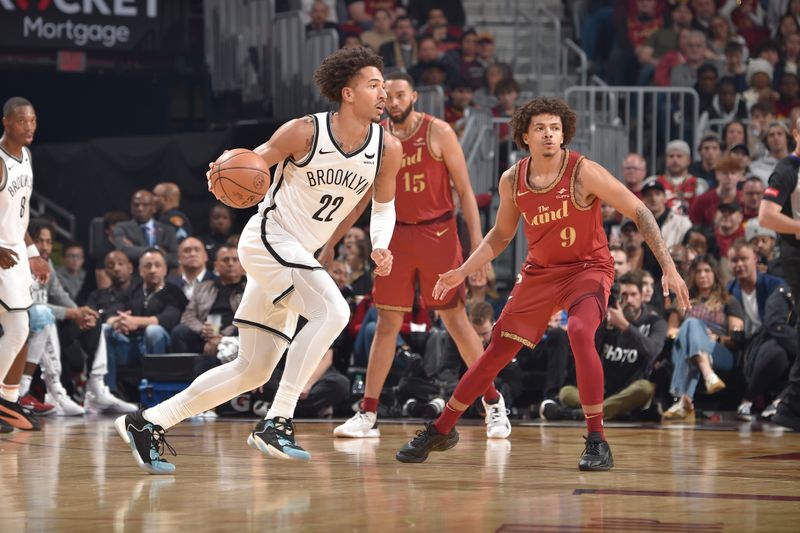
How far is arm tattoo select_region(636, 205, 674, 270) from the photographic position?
588 centimetres

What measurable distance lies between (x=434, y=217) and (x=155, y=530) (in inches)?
160

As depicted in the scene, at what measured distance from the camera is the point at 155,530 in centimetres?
417

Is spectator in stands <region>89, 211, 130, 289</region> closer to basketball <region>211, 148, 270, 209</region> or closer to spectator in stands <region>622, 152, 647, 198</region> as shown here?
spectator in stands <region>622, 152, 647, 198</region>

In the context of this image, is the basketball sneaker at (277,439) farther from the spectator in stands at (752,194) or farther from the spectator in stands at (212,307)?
the spectator in stands at (752,194)

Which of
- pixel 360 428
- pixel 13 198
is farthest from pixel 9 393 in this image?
pixel 360 428

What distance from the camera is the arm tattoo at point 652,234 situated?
588 centimetres

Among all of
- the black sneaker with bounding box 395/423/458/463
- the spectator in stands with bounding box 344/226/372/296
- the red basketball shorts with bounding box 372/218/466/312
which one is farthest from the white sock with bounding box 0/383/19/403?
the spectator in stands with bounding box 344/226/372/296

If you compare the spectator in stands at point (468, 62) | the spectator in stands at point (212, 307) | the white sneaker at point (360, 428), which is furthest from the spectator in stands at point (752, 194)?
the white sneaker at point (360, 428)

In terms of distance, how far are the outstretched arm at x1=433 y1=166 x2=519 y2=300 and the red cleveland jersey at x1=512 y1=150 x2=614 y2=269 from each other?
8 centimetres

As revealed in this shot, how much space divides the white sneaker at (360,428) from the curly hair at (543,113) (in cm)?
220

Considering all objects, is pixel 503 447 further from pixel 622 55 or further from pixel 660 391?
pixel 622 55

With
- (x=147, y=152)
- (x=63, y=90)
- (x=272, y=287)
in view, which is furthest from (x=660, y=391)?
(x=63, y=90)

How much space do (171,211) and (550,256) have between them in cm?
693

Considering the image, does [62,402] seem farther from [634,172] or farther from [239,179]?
[634,172]
